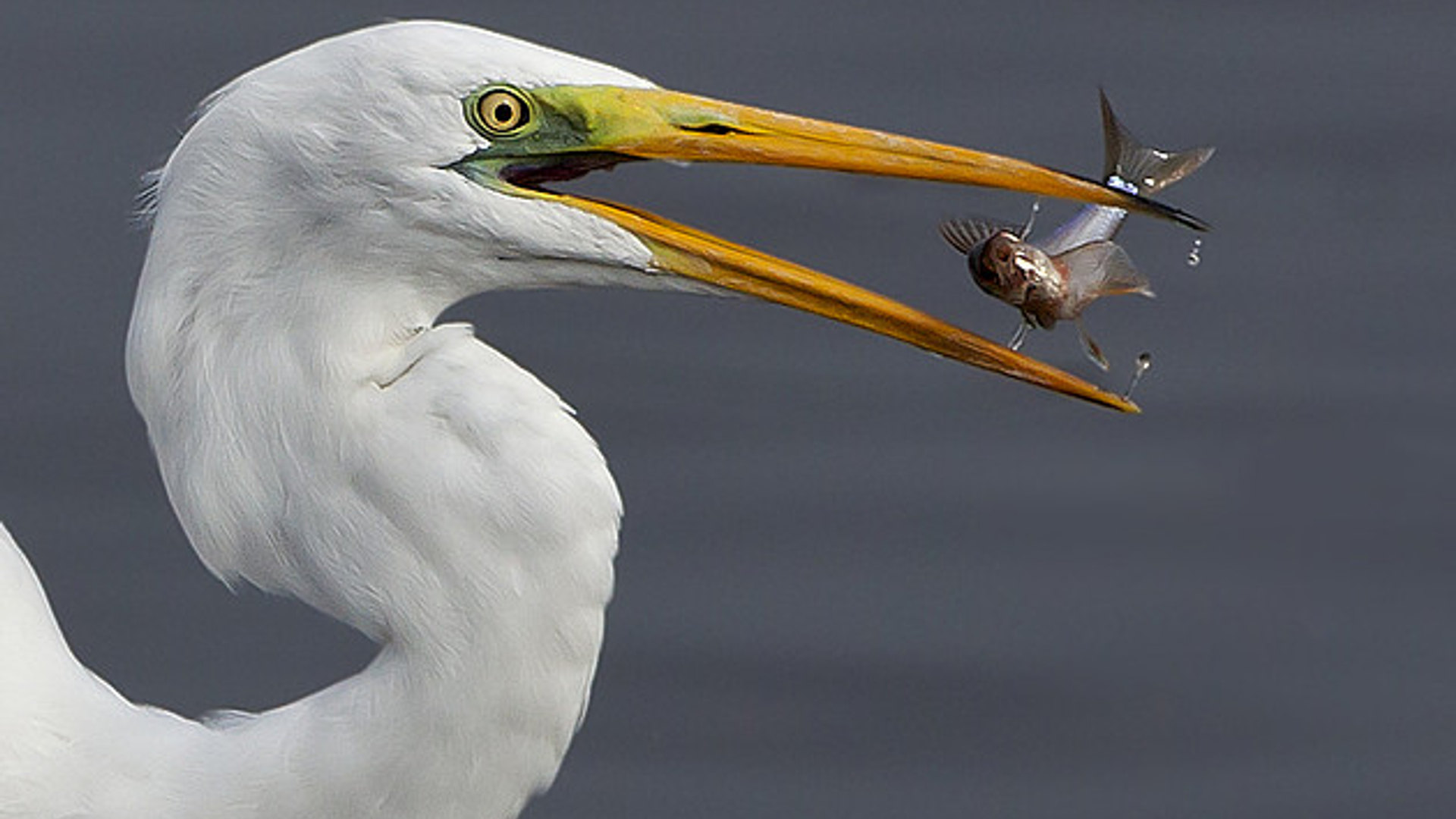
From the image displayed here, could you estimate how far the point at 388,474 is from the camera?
265 cm

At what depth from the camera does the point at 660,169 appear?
498 cm

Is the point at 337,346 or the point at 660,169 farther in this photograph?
the point at 660,169

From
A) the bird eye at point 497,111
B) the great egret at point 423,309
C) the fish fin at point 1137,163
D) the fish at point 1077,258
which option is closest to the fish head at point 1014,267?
the fish at point 1077,258

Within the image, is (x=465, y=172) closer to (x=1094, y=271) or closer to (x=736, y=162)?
(x=736, y=162)

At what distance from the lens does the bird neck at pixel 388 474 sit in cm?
264

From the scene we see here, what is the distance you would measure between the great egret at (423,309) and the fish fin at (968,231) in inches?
16.9

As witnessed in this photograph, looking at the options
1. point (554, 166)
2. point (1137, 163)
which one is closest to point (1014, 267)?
point (1137, 163)

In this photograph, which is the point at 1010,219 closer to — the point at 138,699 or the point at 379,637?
the point at 138,699

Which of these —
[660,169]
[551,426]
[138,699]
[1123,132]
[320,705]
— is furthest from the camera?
[660,169]

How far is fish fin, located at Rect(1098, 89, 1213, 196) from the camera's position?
3.08 m

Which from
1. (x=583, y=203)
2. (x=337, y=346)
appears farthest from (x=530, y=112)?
(x=337, y=346)

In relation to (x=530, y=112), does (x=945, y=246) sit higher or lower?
higher

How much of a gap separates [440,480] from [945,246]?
2349 millimetres

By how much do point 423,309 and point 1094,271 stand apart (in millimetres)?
805
